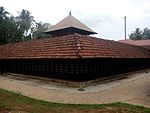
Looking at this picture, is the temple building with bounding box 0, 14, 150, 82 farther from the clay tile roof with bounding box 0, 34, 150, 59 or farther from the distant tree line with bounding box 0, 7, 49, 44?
the distant tree line with bounding box 0, 7, 49, 44

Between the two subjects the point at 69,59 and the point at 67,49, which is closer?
the point at 69,59

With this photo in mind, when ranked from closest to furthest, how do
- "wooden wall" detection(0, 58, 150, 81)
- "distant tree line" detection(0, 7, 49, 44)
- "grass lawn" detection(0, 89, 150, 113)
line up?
"grass lawn" detection(0, 89, 150, 113) → "wooden wall" detection(0, 58, 150, 81) → "distant tree line" detection(0, 7, 49, 44)

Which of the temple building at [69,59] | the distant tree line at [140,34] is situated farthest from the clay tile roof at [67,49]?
the distant tree line at [140,34]

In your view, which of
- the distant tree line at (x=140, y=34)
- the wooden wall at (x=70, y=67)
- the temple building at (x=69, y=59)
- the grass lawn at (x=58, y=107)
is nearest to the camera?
the grass lawn at (x=58, y=107)

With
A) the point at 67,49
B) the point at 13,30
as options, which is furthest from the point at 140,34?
the point at 67,49

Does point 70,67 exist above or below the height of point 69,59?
below

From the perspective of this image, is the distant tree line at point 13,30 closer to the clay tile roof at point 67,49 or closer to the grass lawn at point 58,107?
the clay tile roof at point 67,49

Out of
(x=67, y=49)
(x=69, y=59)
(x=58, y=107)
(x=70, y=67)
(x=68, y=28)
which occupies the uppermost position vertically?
(x=68, y=28)

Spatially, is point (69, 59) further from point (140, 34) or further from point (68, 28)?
point (140, 34)

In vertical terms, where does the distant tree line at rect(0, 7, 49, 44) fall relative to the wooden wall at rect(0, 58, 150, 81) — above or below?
above

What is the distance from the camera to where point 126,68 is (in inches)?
Answer: 806

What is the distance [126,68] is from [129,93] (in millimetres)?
9745

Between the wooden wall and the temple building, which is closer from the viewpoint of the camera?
the temple building

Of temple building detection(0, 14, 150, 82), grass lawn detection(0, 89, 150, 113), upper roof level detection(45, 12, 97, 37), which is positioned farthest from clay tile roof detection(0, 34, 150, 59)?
upper roof level detection(45, 12, 97, 37)
